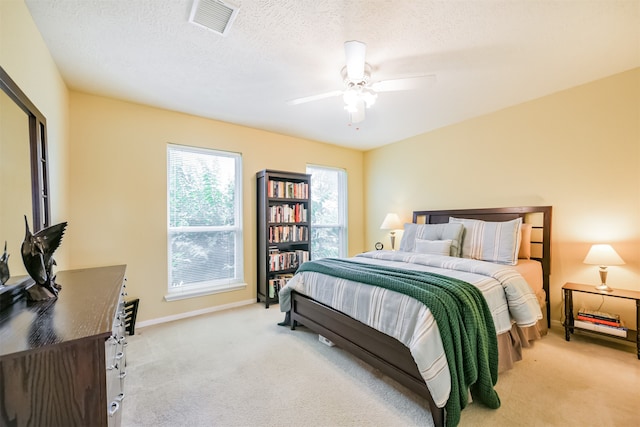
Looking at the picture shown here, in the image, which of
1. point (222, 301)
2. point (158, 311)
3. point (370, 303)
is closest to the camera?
point (370, 303)

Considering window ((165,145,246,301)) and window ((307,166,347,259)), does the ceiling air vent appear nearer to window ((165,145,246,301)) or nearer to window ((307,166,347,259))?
window ((165,145,246,301))

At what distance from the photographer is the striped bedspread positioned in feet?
5.06

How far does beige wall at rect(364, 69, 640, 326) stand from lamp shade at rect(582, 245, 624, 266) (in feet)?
1.13

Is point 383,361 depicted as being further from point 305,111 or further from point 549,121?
point 549,121

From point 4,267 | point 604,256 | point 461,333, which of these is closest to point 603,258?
point 604,256

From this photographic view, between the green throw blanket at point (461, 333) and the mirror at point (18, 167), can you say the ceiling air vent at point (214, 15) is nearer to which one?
the mirror at point (18, 167)

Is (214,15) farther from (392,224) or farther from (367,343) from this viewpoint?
(392,224)

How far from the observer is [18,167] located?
4.83 ft

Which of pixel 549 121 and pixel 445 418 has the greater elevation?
pixel 549 121

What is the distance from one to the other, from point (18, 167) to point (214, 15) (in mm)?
1450

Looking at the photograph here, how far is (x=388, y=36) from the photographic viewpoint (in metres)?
1.96

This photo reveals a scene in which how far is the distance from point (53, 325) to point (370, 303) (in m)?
1.71

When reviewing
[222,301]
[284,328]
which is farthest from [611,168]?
[222,301]

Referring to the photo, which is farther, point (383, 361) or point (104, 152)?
point (104, 152)
